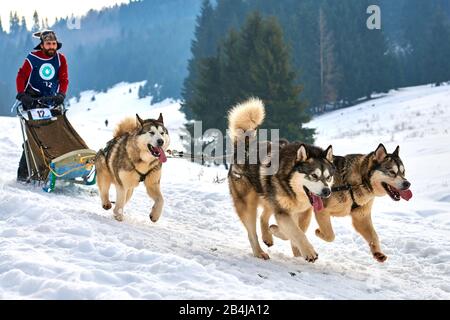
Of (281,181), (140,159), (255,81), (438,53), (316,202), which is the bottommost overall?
(316,202)

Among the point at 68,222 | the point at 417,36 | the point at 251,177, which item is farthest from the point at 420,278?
the point at 417,36

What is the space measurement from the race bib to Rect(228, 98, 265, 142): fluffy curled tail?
3.16 metres

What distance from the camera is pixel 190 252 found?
501 centimetres

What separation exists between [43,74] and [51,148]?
3.65ft

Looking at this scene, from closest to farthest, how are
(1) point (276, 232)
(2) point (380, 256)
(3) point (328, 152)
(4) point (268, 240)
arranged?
1. (3) point (328, 152)
2. (2) point (380, 256)
3. (1) point (276, 232)
4. (4) point (268, 240)

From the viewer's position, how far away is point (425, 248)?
637 cm

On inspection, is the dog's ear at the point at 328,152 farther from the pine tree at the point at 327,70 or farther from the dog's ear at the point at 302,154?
the pine tree at the point at 327,70

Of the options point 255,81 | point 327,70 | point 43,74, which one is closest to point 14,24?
point 327,70

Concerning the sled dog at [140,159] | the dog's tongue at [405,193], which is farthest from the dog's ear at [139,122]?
the dog's tongue at [405,193]

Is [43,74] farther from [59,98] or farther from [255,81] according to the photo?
[255,81]

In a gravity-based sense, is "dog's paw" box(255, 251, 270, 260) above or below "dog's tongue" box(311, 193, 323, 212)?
below

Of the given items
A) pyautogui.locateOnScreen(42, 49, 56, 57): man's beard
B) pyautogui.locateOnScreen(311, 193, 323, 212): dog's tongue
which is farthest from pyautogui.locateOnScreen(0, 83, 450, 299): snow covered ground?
pyautogui.locateOnScreen(42, 49, 56, 57): man's beard

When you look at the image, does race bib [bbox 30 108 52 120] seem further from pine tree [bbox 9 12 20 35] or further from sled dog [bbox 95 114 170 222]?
pine tree [bbox 9 12 20 35]

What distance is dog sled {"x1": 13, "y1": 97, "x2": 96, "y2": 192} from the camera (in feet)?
24.0
